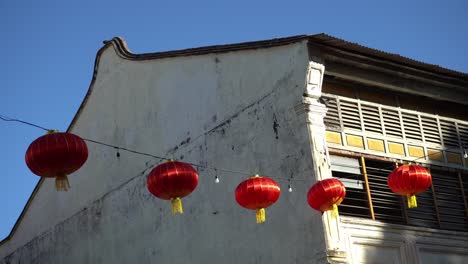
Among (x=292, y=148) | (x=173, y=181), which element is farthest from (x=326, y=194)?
(x=173, y=181)

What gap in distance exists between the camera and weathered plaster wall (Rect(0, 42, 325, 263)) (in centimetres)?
1455

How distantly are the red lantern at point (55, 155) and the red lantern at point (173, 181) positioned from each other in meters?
1.44

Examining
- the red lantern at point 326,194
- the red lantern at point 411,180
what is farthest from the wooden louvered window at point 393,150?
the red lantern at point 326,194

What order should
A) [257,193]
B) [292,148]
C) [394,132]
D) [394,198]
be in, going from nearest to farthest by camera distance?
[257,193], [292,148], [394,198], [394,132]

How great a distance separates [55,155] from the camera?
1032 centimetres

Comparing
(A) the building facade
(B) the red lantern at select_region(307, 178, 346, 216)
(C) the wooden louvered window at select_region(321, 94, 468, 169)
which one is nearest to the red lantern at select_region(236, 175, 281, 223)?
(B) the red lantern at select_region(307, 178, 346, 216)

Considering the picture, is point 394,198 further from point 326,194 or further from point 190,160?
point 190,160

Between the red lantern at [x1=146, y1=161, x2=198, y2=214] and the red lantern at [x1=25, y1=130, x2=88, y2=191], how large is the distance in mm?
1443

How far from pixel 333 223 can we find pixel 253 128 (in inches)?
116

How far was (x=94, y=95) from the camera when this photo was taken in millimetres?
21922

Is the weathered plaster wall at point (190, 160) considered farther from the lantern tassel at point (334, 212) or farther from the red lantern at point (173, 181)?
the red lantern at point (173, 181)

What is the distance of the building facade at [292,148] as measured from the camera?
47.0 ft

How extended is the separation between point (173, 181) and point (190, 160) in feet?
19.1

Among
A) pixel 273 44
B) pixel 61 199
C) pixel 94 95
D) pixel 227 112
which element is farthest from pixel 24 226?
pixel 273 44
